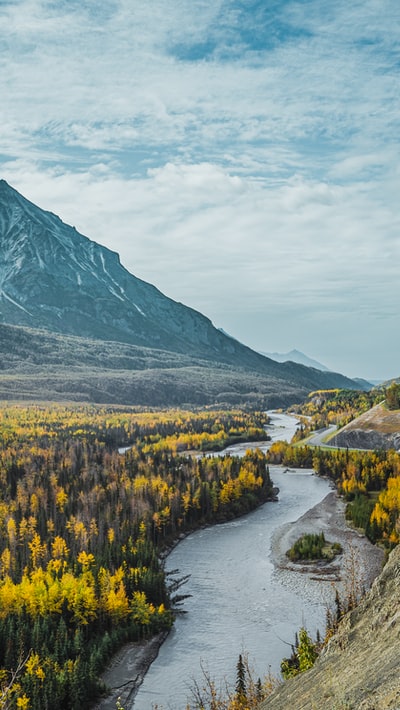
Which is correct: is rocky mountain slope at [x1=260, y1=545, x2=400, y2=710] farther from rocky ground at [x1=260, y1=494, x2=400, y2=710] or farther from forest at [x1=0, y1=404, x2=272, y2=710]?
forest at [x1=0, y1=404, x2=272, y2=710]

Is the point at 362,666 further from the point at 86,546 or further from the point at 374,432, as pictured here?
the point at 374,432

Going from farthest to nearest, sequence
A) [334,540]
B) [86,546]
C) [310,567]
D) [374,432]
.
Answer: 1. [374,432]
2. [334,540]
3. [310,567]
4. [86,546]

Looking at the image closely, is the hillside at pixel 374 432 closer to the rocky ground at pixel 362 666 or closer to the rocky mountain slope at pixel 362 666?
the rocky mountain slope at pixel 362 666

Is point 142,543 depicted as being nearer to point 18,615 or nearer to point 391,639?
point 18,615

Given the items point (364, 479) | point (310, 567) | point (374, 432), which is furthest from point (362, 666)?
point (374, 432)

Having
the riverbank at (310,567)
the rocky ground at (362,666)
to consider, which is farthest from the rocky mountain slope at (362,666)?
the riverbank at (310,567)

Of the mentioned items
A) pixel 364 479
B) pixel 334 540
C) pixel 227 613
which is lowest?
pixel 227 613
